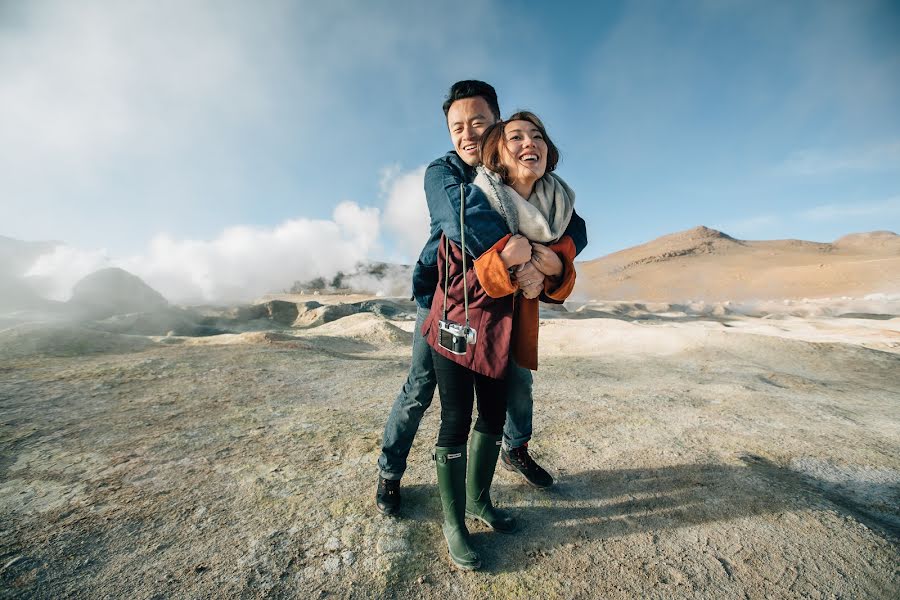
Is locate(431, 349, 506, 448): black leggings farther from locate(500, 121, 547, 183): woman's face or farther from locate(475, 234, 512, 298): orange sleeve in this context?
locate(500, 121, 547, 183): woman's face

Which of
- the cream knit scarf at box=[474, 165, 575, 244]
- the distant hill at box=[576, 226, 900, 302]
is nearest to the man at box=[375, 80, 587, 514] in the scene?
the cream knit scarf at box=[474, 165, 575, 244]

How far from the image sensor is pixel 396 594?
1633 millimetres

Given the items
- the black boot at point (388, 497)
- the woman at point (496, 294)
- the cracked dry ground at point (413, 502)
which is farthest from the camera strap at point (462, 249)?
the cracked dry ground at point (413, 502)

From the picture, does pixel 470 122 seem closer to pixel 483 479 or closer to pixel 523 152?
pixel 523 152

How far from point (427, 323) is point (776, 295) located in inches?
1968

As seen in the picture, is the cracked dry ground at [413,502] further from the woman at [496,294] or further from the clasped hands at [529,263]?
the clasped hands at [529,263]

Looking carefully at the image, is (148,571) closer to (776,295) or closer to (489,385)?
(489,385)

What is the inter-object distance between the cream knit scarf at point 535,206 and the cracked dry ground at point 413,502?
147 centimetres

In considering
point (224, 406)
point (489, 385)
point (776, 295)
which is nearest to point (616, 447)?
point (489, 385)

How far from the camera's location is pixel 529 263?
1692 millimetres

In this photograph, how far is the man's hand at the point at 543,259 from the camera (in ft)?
5.53

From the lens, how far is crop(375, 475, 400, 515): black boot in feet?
7.08

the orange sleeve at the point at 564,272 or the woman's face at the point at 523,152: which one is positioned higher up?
the woman's face at the point at 523,152

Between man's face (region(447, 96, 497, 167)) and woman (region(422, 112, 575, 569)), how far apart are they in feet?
0.83
